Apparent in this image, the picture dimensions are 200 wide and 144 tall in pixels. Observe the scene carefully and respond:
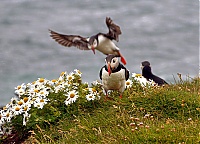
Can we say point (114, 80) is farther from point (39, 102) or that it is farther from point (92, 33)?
point (92, 33)

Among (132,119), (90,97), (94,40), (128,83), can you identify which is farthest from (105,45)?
(132,119)

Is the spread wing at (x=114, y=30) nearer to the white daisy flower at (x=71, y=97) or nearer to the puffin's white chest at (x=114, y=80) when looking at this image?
the puffin's white chest at (x=114, y=80)

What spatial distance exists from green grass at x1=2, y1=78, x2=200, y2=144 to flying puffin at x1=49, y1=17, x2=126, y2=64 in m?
2.06

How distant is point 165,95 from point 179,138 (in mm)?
1977

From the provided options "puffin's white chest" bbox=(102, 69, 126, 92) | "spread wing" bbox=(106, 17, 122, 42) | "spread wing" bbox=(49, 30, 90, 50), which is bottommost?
"puffin's white chest" bbox=(102, 69, 126, 92)

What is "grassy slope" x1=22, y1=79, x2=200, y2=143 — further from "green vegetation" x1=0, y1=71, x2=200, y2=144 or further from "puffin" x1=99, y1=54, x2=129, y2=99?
"puffin" x1=99, y1=54, x2=129, y2=99

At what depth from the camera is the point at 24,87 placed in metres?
7.67

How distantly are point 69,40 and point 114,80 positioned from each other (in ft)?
7.94

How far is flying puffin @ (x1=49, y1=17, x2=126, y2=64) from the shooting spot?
9758 mm

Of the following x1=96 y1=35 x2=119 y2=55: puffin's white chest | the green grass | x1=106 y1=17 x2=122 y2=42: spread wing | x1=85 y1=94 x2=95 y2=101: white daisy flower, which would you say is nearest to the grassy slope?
the green grass

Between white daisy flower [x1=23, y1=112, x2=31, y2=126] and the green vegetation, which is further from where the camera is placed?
white daisy flower [x1=23, y1=112, x2=31, y2=126]

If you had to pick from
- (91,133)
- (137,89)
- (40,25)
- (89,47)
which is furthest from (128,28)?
(91,133)

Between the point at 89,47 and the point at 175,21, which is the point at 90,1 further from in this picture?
the point at 89,47

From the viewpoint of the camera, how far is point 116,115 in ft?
21.2
